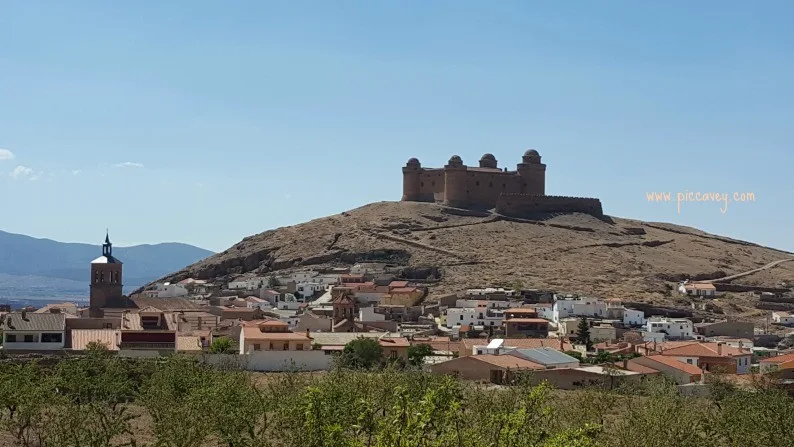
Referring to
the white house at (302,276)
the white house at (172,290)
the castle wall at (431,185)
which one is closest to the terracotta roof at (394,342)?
the white house at (302,276)

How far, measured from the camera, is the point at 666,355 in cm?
5366

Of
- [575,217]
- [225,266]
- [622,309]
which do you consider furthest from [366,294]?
[575,217]

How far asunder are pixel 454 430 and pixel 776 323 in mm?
66507

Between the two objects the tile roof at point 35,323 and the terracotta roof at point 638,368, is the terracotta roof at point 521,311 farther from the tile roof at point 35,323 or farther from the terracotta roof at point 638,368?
the tile roof at point 35,323

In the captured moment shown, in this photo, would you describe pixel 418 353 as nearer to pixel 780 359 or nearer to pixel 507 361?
pixel 507 361

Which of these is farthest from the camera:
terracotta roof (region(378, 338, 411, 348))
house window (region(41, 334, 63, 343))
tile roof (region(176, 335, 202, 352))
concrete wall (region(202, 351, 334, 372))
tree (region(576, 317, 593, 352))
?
tree (region(576, 317, 593, 352))

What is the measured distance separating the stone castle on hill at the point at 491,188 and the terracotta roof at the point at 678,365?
181 feet

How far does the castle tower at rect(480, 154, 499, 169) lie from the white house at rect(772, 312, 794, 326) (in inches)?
1614

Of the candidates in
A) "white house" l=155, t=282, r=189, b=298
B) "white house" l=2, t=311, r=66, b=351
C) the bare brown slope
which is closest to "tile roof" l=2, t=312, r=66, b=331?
"white house" l=2, t=311, r=66, b=351

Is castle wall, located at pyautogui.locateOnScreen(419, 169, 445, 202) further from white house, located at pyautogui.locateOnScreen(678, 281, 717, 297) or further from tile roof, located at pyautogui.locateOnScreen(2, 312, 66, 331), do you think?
tile roof, located at pyautogui.locateOnScreen(2, 312, 66, 331)

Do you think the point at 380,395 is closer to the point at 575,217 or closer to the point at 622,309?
the point at 622,309

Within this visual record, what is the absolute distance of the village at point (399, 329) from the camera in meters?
46.5

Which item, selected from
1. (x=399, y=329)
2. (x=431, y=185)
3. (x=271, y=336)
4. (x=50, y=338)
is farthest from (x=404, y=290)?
(x=50, y=338)

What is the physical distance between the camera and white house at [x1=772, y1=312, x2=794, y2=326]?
7625cm
